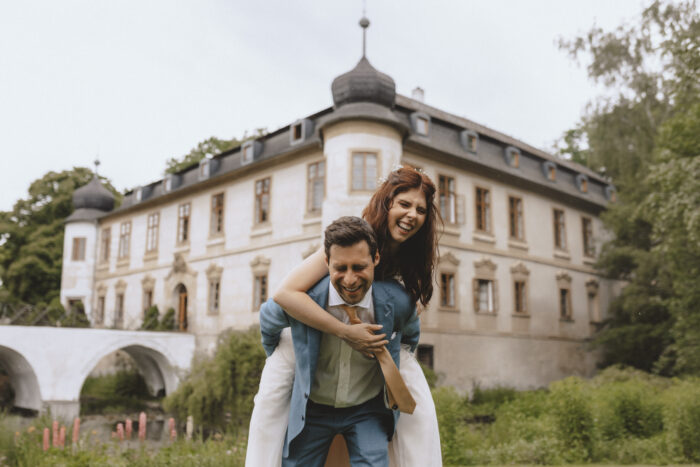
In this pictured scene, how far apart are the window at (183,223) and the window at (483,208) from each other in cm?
1075

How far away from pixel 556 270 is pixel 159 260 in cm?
1513

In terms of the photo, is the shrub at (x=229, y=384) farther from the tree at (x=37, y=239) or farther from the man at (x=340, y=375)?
the tree at (x=37, y=239)

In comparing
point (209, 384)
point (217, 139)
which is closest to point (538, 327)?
point (209, 384)

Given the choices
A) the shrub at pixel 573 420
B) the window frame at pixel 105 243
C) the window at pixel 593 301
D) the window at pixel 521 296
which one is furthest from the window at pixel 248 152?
the shrub at pixel 573 420

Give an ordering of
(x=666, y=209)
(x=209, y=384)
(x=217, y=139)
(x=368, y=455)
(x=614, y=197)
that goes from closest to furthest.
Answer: (x=368, y=455) → (x=209, y=384) → (x=666, y=209) → (x=614, y=197) → (x=217, y=139)

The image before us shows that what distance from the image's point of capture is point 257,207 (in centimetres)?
2105

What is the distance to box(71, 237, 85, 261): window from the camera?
29.6 meters

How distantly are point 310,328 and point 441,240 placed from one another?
1647 centimetres

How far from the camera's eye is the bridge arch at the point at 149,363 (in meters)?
20.2

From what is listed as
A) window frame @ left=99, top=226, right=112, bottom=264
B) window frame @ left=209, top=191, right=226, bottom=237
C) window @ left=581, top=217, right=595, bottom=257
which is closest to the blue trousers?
window frame @ left=209, top=191, right=226, bottom=237

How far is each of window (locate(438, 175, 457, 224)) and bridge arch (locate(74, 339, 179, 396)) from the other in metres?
9.23

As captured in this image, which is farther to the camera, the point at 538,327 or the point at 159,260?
the point at 159,260

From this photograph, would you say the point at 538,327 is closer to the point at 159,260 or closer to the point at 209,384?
the point at 209,384

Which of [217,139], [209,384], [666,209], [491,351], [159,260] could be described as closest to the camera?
[209,384]
